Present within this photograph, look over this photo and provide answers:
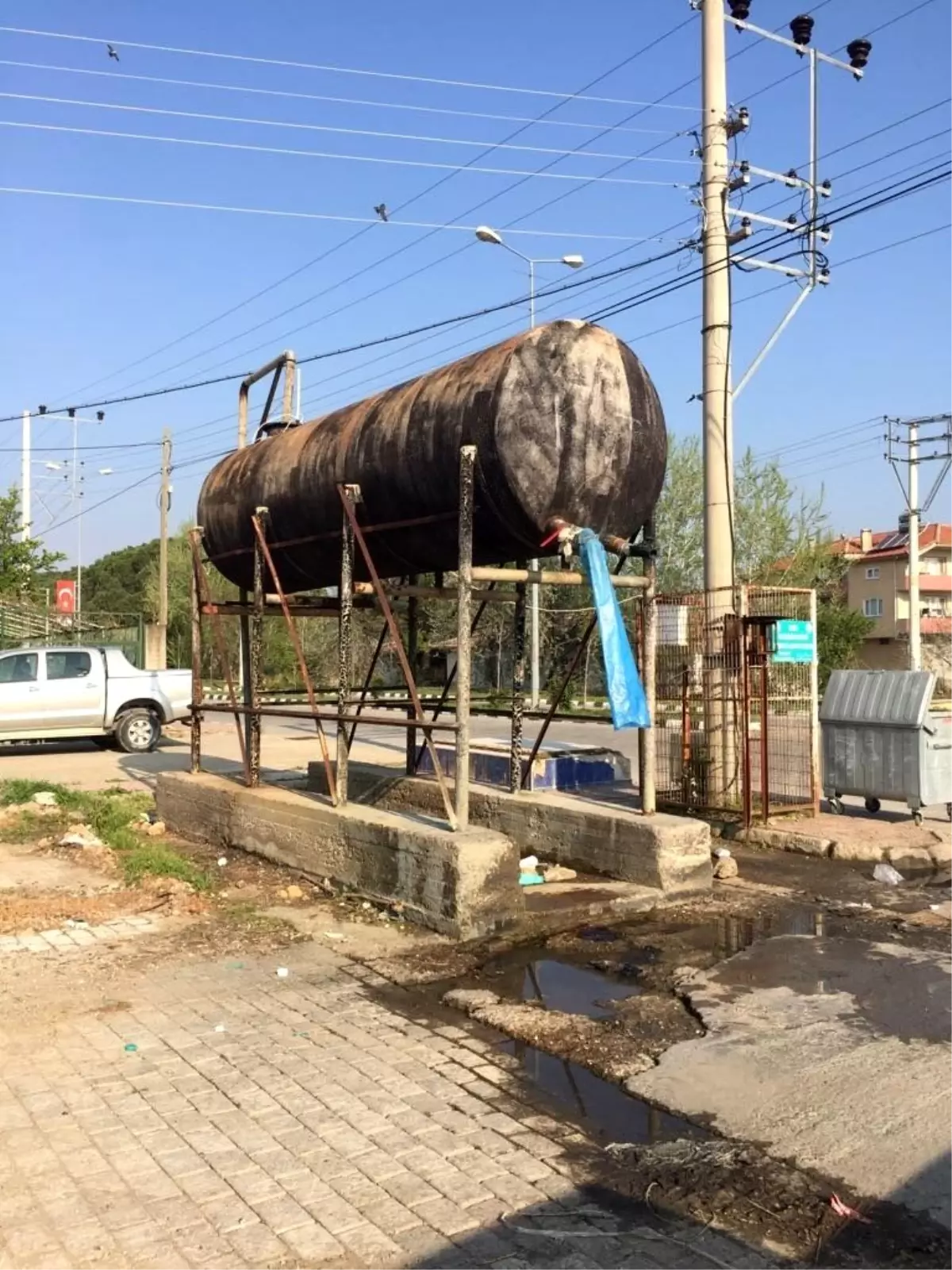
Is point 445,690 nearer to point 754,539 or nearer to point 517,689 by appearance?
point 517,689

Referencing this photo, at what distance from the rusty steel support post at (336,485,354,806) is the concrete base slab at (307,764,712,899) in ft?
4.59

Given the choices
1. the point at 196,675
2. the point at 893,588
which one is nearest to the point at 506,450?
the point at 196,675

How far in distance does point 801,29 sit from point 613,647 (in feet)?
31.0

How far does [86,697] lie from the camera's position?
19141 mm

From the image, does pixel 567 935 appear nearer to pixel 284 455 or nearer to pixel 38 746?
pixel 284 455

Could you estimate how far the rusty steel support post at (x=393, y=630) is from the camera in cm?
748

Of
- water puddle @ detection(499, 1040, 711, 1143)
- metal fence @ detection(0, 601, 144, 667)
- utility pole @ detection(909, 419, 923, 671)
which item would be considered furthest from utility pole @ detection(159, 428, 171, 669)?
water puddle @ detection(499, 1040, 711, 1143)

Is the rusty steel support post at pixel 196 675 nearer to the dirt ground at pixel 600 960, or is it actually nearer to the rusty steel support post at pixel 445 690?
the dirt ground at pixel 600 960

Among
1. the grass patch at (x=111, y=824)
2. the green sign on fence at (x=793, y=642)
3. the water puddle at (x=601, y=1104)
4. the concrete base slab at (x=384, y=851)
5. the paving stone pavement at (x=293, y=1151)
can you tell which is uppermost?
the green sign on fence at (x=793, y=642)

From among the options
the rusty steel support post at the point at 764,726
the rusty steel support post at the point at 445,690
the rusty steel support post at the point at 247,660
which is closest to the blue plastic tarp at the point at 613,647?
the rusty steel support post at the point at 445,690

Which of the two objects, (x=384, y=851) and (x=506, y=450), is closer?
(x=506, y=450)

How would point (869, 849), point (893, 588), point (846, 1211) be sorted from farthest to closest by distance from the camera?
point (893, 588) → point (869, 849) → point (846, 1211)

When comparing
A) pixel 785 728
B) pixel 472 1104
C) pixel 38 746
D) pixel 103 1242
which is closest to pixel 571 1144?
pixel 472 1104

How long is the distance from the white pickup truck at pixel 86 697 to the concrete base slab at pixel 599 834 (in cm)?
1051
